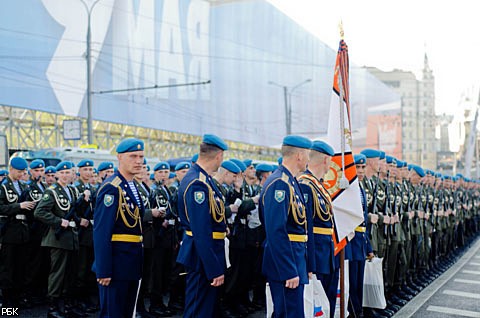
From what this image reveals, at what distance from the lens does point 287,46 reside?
4366 cm

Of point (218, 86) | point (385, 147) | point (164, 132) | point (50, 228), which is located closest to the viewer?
point (50, 228)

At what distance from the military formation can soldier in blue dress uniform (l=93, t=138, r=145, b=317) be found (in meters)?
0.01

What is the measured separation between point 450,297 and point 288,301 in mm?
5013

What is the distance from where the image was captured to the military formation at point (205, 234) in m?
4.61

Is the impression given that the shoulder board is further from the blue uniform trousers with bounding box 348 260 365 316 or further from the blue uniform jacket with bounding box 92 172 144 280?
the blue uniform trousers with bounding box 348 260 365 316

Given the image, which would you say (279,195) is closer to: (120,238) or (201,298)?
(201,298)

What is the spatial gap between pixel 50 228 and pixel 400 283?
15.9 ft

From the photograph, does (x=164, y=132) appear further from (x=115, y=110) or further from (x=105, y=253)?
(x=105, y=253)

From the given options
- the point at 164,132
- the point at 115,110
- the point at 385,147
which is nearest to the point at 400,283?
the point at 115,110

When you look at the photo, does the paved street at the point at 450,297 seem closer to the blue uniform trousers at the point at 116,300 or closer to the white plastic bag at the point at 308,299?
the white plastic bag at the point at 308,299

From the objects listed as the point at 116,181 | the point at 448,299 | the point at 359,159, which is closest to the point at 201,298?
the point at 116,181

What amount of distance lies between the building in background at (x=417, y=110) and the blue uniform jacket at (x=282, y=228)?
100 meters

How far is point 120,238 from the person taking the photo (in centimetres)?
476

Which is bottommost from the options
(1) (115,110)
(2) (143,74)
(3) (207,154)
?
(3) (207,154)
